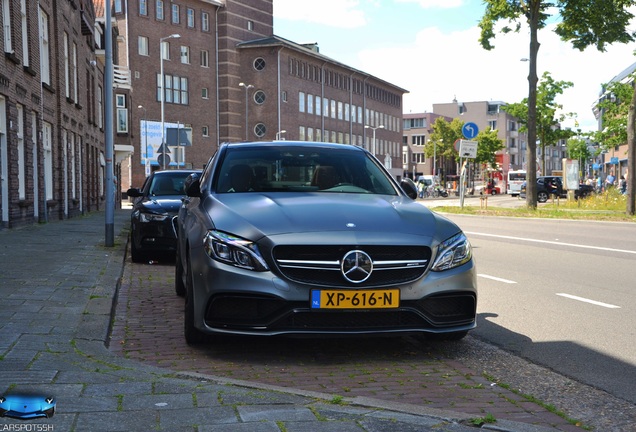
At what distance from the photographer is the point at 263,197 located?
617 cm

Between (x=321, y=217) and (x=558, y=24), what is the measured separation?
26664 millimetres

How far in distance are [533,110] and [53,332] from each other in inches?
1012

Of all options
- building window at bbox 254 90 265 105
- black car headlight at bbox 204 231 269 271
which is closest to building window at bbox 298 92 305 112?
building window at bbox 254 90 265 105

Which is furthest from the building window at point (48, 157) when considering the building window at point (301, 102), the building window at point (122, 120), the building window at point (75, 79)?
the building window at point (301, 102)

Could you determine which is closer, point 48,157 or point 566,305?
point 566,305

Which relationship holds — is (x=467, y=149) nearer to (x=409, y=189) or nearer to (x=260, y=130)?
(x=409, y=189)

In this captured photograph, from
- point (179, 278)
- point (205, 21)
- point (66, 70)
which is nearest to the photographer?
point (179, 278)

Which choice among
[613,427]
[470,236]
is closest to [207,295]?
[613,427]

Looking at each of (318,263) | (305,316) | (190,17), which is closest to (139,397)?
(305,316)

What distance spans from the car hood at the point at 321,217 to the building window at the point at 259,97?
77197 millimetres

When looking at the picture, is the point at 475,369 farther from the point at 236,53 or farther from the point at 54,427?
the point at 236,53

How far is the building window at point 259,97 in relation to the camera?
82.4 meters

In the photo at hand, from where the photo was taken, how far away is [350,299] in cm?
520

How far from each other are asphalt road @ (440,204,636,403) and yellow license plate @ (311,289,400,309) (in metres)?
1.29
